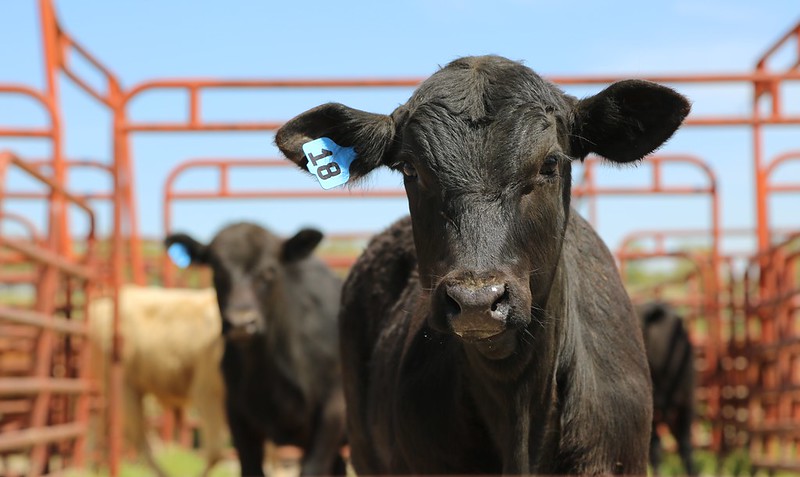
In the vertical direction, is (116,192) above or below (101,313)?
above

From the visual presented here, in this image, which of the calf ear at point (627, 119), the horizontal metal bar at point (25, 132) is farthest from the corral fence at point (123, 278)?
the calf ear at point (627, 119)

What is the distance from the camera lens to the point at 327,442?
7.62 m

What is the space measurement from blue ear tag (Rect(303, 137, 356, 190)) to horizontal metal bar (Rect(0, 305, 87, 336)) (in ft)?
7.20

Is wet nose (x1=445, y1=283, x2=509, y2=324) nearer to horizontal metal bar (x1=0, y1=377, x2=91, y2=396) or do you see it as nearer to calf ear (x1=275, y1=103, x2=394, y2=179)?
calf ear (x1=275, y1=103, x2=394, y2=179)

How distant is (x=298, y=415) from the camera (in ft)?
25.4

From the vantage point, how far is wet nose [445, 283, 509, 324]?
299 centimetres

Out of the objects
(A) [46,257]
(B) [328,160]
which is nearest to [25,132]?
(A) [46,257]

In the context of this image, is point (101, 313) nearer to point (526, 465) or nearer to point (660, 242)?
point (660, 242)

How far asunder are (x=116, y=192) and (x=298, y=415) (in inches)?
79.7

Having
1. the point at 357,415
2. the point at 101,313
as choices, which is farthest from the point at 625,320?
the point at 101,313

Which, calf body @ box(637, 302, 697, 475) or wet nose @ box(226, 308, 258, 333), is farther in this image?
calf body @ box(637, 302, 697, 475)

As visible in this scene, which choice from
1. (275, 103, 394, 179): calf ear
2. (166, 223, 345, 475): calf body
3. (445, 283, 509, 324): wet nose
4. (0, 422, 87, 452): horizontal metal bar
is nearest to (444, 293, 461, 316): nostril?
(445, 283, 509, 324): wet nose

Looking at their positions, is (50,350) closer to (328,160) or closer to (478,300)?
(328,160)

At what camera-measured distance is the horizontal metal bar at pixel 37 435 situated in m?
5.67
